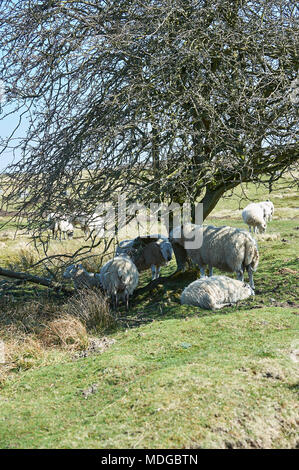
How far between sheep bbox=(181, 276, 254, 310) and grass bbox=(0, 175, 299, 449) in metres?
0.21

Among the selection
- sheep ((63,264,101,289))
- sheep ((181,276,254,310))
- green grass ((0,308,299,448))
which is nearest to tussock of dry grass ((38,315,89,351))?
green grass ((0,308,299,448))

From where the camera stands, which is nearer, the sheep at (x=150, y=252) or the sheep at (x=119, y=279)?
the sheep at (x=119, y=279)

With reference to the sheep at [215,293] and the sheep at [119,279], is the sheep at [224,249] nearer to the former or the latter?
the sheep at [215,293]

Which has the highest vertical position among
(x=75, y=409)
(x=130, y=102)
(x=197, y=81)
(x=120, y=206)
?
(x=197, y=81)

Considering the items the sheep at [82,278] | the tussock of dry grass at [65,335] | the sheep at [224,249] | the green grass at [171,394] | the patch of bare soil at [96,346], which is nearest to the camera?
the green grass at [171,394]

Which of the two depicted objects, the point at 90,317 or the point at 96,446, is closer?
the point at 96,446

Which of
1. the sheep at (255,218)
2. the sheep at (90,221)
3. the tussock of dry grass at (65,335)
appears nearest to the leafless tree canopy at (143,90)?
the sheep at (90,221)

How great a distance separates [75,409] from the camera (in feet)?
19.4

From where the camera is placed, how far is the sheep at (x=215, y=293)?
1025cm

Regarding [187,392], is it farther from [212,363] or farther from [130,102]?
[130,102]

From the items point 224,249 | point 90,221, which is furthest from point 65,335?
point 224,249

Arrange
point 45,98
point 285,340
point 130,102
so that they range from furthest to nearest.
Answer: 1. point 45,98
2. point 130,102
3. point 285,340
